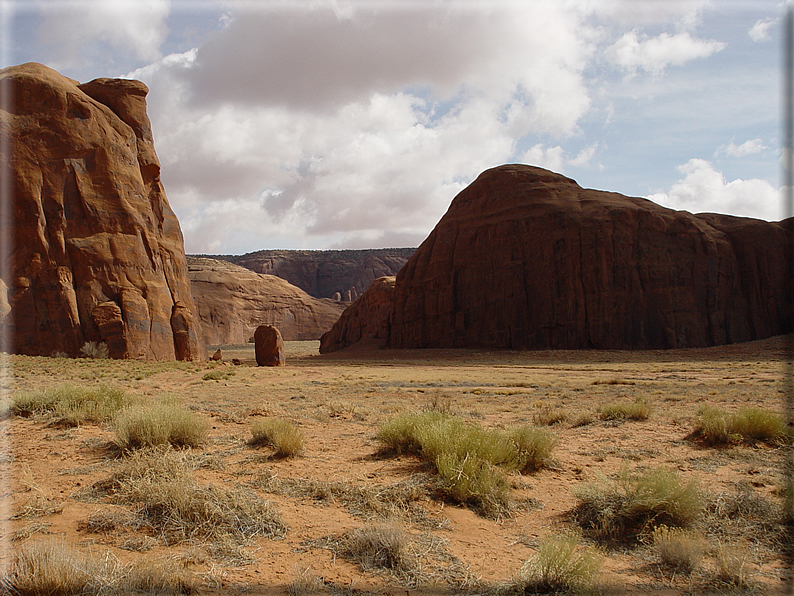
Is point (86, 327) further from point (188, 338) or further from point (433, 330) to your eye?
point (433, 330)

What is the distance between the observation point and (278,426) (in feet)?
28.3

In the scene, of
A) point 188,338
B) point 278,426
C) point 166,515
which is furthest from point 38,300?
point 166,515

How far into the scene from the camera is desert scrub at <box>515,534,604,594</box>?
397 centimetres

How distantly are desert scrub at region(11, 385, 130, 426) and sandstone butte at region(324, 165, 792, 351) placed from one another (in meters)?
45.4

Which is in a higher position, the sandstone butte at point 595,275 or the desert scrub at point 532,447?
the sandstone butte at point 595,275

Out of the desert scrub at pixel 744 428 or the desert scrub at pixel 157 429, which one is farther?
the desert scrub at pixel 744 428

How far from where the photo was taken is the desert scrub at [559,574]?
13.0 ft

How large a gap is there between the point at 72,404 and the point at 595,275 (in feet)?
159

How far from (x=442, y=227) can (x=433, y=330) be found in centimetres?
1309

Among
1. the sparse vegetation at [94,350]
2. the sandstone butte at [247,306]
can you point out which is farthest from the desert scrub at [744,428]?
the sandstone butte at [247,306]

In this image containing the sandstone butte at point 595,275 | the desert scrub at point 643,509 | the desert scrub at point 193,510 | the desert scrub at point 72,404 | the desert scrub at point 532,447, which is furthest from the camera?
the sandstone butte at point 595,275

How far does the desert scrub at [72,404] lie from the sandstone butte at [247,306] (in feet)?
263

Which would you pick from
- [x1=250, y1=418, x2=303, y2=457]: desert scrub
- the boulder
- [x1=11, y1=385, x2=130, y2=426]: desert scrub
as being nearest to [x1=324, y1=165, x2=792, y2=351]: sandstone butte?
the boulder

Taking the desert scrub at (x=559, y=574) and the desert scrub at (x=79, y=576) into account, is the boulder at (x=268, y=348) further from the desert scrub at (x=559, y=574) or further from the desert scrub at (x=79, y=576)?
the desert scrub at (x=559, y=574)
